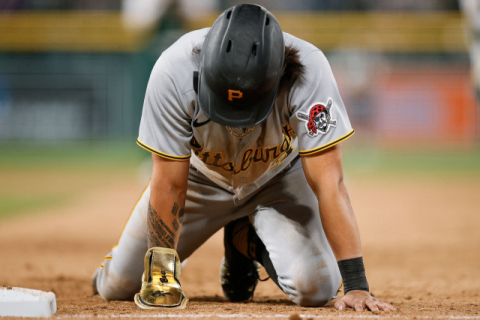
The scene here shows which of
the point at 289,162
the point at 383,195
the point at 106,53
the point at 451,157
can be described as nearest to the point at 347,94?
the point at 451,157

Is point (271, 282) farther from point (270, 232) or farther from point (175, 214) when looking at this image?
point (175, 214)

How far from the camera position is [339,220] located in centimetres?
259

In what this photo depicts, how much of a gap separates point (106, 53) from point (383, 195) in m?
12.5

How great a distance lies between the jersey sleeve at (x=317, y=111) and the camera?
257 centimetres

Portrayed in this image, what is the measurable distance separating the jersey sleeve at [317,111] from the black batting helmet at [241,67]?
0.15m

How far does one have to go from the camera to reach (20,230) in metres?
6.29

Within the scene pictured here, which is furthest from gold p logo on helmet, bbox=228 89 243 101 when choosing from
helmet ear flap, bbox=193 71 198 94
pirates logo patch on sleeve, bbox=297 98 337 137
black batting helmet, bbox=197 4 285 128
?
pirates logo patch on sleeve, bbox=297 98 337 137

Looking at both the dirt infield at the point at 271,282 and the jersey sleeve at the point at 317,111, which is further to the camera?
the dirt infield at the point at 271,282

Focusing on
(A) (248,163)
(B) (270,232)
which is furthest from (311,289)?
(A) (248,163)

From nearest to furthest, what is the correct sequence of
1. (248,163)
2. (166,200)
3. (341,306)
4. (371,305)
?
(371,305), (341,306), (166,200), (248,163)

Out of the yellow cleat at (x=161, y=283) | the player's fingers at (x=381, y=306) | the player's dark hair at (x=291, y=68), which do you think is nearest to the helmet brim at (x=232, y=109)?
the player's dark hair at (x=291, y=68)

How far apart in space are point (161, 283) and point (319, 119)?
1.18 m

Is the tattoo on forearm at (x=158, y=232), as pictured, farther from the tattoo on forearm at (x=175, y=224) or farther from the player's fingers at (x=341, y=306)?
the player's fingers at (x=341, y=306)

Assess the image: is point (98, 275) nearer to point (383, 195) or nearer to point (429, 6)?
point (383, 195)
